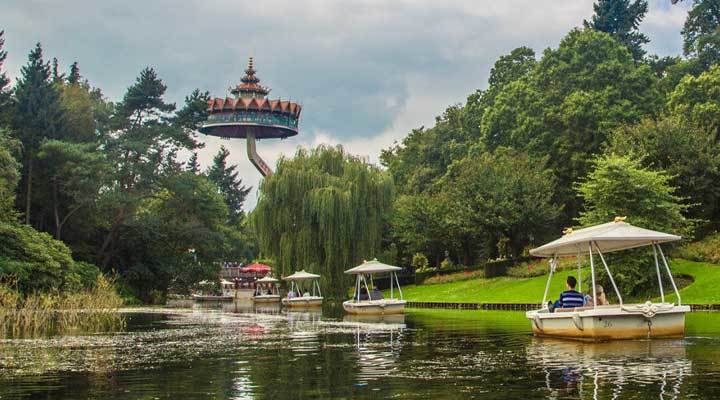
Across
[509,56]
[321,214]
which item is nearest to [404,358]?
[321,214]

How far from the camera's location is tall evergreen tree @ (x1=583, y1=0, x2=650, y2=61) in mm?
99312

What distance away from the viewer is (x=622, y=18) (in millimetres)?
99875

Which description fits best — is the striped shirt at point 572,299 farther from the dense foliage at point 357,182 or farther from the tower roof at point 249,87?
the tower roof at point 249,87

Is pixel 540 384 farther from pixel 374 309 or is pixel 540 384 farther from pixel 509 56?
pixel 509 56

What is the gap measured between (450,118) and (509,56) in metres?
10.3

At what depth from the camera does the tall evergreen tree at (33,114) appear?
6175cm

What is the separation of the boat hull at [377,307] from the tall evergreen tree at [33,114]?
3239cm

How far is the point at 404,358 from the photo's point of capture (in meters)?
17.3

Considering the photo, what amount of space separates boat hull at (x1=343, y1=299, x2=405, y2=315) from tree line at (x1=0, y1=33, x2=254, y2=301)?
2059 cm

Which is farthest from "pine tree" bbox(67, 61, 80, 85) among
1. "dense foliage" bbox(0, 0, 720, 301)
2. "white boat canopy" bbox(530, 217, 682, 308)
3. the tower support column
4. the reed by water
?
"white boat canopy" bbox(530, 217, 682, 308)

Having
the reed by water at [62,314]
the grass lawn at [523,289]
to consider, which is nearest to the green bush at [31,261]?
the reed by water at [62,314]

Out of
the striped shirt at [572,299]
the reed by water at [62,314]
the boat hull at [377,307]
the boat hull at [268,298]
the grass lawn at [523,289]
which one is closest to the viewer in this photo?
the striped shirt at [572,299]

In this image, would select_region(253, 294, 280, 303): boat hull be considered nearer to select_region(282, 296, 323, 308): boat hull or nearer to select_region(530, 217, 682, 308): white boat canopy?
select_region(282, 296, 323, 308): boat hull

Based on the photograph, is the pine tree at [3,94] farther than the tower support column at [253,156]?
No
